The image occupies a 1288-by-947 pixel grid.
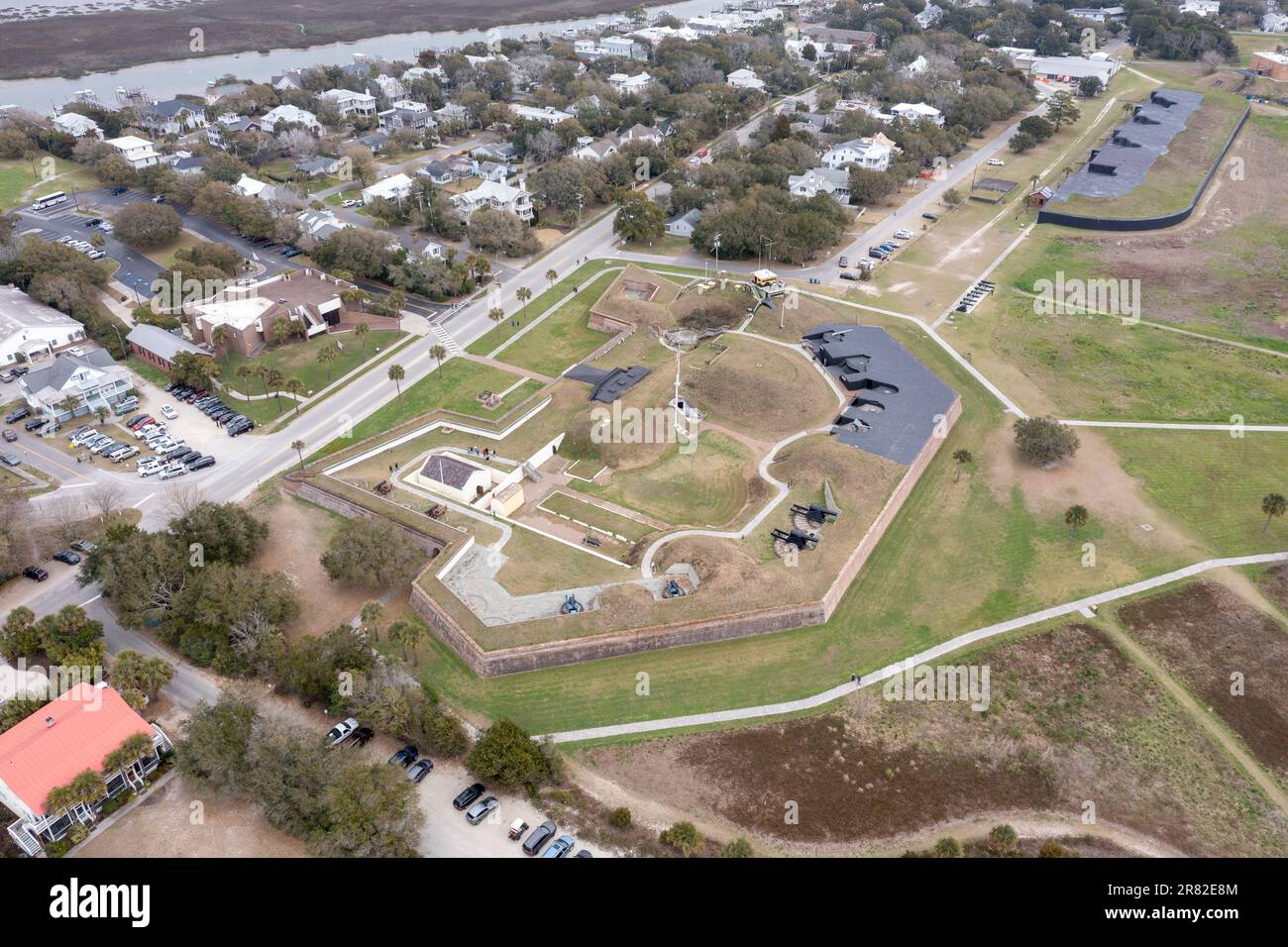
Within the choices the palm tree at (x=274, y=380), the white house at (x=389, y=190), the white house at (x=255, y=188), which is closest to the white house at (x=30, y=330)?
the palm tree at (x=274, y=380)

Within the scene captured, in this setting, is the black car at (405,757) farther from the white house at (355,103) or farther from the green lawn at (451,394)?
the white house at (355,103)

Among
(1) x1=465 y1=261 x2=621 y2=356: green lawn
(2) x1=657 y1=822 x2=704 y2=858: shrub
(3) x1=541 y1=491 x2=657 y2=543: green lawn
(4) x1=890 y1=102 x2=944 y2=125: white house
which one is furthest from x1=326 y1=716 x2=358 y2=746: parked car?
(4) x1=890 y1=102 x2=944 y2=125: white house

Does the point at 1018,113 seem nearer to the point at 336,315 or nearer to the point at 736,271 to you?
the point at 736,271

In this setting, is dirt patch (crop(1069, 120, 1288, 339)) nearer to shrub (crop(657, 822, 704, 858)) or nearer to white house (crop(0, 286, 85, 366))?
shrub (crop(657, 822, 704, 858))

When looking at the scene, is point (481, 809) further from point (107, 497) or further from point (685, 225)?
point (685, 225)

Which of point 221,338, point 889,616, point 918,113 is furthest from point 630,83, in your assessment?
point 889,616

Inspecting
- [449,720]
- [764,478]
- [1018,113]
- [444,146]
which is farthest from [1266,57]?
[449,720]
